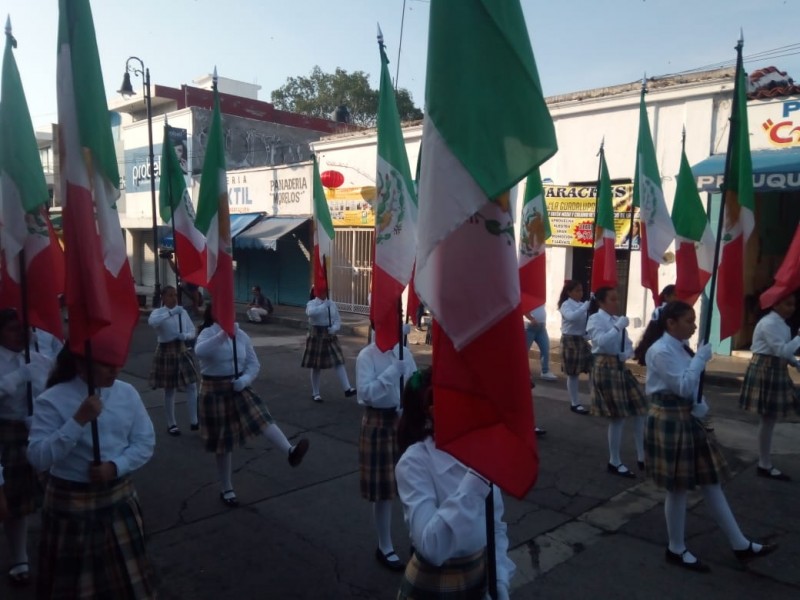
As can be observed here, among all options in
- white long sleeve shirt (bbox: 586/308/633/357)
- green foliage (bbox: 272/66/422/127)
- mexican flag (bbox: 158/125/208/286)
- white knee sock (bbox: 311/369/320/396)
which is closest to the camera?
white long sleeve shirt (bbox: 586/308/633/357)

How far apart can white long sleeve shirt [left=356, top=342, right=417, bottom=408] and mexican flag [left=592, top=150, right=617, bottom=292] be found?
11.3 ft

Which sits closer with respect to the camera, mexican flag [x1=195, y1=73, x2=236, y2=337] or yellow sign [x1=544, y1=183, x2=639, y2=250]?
mexican flag [x1=195, y1=73, x2=236, y2=337]

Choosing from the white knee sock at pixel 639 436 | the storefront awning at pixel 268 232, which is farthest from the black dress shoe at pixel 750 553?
the storefront awning at pixel 268 232

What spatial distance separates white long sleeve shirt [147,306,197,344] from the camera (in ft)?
25.7

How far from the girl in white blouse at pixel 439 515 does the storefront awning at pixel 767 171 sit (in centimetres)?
881

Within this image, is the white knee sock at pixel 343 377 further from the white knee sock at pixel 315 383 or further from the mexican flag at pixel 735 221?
the mexican flag at pixel 735 221

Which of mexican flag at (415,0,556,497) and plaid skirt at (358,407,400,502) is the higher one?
mexican flag at (415,0,556,497)

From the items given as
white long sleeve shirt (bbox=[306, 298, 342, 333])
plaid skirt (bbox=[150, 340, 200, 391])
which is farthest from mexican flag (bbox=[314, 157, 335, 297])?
plaid skirt (bbox=[150, 340, 200, 391])

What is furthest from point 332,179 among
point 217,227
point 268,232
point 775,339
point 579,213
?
point 775,339

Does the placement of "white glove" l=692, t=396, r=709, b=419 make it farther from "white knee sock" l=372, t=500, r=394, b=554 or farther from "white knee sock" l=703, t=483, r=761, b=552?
"white knee sock" l=372, t=500, r=394, b=554

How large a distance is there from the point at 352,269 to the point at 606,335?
1296 cm

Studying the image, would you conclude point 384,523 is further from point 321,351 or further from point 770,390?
point 321,351

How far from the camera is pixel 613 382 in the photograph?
6.25 m

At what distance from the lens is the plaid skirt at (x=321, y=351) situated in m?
9.43
